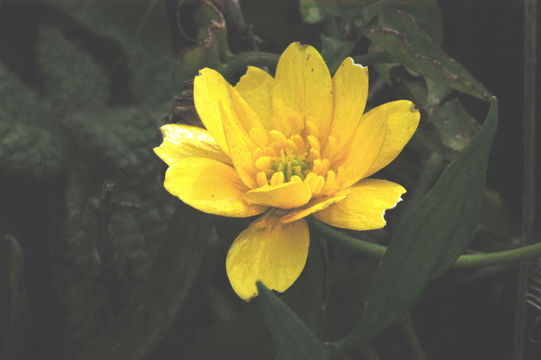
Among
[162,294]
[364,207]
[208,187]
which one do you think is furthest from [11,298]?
[364,207]

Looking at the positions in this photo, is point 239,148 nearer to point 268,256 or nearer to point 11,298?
point 268,256

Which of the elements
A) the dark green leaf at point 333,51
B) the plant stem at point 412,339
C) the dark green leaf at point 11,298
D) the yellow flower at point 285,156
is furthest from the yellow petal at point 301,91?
the dark green leaf at point 11,298

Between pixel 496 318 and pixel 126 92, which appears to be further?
pixel 126 92

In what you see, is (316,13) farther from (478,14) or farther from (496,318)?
(496,318)

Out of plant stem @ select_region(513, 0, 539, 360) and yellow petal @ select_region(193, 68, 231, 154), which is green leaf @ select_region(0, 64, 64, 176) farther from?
plant stem @ select_region(513, 0, 539, 360)

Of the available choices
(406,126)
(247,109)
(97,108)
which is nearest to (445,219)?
(406,126)

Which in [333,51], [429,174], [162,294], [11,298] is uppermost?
[333,51]

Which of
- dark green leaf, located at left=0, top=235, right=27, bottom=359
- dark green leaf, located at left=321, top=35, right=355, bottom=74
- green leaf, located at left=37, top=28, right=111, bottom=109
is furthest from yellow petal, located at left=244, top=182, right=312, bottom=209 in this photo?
green leaf, located at left=37, top=28, right=111, bottom=109
